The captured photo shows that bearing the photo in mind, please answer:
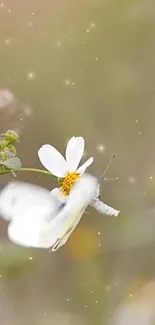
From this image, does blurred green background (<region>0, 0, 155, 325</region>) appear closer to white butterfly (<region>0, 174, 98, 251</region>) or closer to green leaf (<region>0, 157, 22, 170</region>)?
white butterfly (<region>0, 174, 98, 251</region>)

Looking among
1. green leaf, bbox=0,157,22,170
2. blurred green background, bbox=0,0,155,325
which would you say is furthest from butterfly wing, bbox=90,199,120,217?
green leaf, bbox=0,157,22,170

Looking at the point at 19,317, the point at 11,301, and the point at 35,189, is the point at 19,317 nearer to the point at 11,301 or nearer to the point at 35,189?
the point at 11,301

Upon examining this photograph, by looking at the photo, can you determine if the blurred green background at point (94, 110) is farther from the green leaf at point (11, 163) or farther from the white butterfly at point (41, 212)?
the green leaf at point (11, 163)

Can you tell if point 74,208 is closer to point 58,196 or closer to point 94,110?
point 58,196

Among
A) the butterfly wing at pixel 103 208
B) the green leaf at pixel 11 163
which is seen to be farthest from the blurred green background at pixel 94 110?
the green leaf at pixel 11 163

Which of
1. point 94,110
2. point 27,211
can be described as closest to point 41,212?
point 27,211

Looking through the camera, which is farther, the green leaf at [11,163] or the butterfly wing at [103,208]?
the butterfly wing at [103,208]

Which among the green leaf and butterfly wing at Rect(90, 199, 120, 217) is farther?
butterfly wing at Rect(90, 199, 120, 217)
